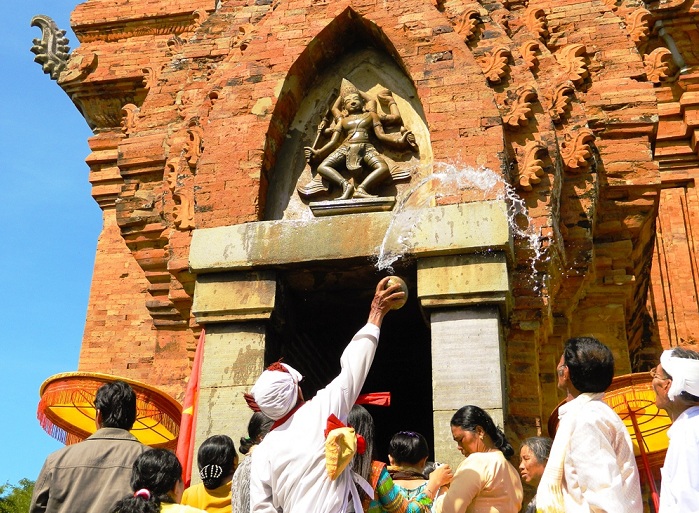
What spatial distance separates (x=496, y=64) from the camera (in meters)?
7.62

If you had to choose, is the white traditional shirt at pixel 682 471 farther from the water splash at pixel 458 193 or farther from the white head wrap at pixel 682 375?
the water splash at pixel 458 193

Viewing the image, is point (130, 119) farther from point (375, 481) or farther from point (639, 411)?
point (375, 481)

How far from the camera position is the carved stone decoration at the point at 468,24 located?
7.77 meters

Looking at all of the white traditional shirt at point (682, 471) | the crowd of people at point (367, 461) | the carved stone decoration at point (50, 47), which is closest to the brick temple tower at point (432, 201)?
the crowd of people at point (367, 461)

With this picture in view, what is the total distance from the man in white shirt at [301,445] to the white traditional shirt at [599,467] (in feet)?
→ 3.28

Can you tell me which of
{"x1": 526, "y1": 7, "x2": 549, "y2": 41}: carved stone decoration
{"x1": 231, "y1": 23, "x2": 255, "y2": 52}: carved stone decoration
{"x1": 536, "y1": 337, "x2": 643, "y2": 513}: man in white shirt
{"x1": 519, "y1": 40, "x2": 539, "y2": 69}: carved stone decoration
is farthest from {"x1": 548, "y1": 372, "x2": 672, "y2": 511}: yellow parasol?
{"x1": 231, "y1": 23, "x2": 255, "y2": 52}: carved stone decoration

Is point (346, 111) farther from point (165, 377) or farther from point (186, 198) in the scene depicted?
point (165, 377)

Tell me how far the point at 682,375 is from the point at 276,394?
1.83m

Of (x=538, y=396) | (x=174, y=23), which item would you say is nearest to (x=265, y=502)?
(x=538, y=396)

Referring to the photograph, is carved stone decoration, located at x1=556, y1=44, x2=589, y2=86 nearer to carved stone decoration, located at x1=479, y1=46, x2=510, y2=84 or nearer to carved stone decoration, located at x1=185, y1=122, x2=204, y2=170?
carved stone decoration, located at x1=479, y1=46, x2=510, y2=84

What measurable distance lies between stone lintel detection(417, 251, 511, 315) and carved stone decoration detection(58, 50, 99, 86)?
26.5ft

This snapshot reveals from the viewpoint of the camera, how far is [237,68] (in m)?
8.09

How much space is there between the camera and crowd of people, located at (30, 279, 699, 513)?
11.4 feet

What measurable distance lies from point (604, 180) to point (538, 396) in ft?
7.96
